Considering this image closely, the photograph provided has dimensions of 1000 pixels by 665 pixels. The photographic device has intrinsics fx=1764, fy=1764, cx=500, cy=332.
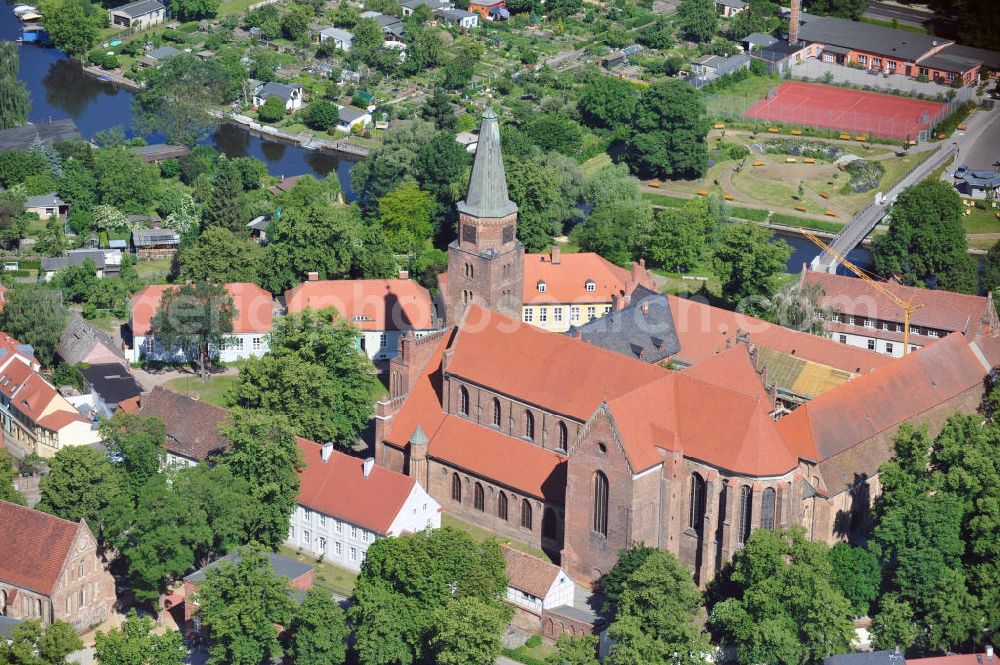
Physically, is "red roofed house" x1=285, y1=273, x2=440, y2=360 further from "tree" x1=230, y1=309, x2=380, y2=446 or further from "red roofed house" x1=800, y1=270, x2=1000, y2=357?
"red roofed house" x1=800, y1=270, x2=1000, y2=357

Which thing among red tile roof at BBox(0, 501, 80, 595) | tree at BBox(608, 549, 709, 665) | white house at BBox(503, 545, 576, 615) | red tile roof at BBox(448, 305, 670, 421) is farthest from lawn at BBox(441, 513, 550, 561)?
red tile roof at BBox(0, 501, 80, 595)

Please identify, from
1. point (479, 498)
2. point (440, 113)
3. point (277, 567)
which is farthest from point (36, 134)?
point (277, 567)

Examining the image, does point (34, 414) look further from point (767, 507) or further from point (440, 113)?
point (440, 113)

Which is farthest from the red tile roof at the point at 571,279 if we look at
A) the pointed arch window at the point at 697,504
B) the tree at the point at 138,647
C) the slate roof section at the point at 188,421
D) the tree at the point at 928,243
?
the tree at the point at 138,647

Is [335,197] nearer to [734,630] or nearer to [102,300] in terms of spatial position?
[102,300]

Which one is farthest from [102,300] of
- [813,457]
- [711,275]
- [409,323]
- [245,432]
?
[813,457]

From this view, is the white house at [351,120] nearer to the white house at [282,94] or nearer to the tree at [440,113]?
the white house at [282,94]

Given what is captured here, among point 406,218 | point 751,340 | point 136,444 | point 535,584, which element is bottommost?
point 406,218
